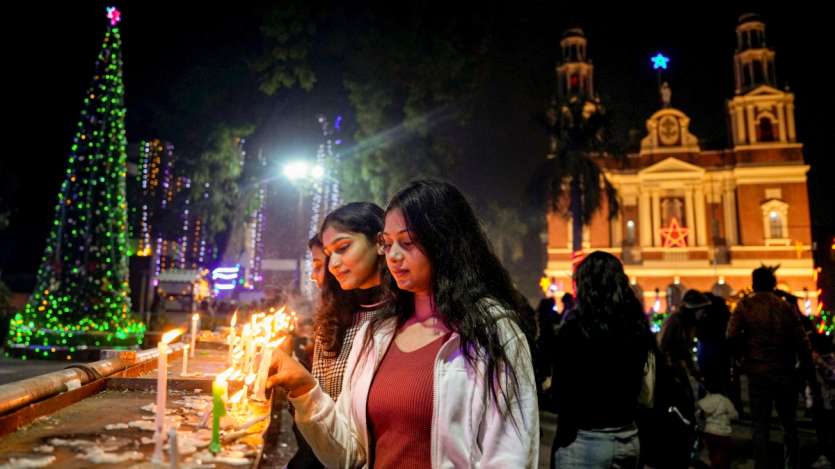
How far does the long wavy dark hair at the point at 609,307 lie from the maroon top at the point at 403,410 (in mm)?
1761

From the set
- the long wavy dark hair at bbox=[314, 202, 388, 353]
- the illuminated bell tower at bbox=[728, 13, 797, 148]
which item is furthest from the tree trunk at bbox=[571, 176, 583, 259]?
the illuminated bell tower at bbox=[728, 13, 797, 148]

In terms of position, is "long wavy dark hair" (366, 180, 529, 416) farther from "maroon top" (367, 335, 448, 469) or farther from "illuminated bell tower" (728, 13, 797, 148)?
"illuminated bell tower" (728, 13, 797, 148)

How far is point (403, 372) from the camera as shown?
199 centimetres

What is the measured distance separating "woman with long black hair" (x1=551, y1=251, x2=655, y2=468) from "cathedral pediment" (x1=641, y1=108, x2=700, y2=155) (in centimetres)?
4660

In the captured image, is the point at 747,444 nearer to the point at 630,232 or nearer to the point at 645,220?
the point at 645,220

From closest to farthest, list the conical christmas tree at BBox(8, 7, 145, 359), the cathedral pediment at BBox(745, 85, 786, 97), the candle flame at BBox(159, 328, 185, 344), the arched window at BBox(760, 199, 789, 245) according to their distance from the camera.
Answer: the candle flame at BBox(159, 328, 185, 344) → the conical christmas tree at BBox(8, 7, 145, 359) → the arched window at BBox(760, 199, 789, 245) → the cathedral pediment at BBox(745, 85, 786, 97)

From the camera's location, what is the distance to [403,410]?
1.92 meters

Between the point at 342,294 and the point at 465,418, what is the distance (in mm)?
1436

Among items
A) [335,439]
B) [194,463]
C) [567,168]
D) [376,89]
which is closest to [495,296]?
[335,439]

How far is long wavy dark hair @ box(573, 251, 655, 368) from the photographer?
3416mm

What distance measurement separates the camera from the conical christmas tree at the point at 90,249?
497 inches

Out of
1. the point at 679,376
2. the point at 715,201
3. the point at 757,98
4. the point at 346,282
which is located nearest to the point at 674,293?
the point at 715,201

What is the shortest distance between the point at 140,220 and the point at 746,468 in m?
23.4

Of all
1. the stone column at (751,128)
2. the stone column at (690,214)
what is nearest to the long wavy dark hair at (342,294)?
the stone column at (690,214)
